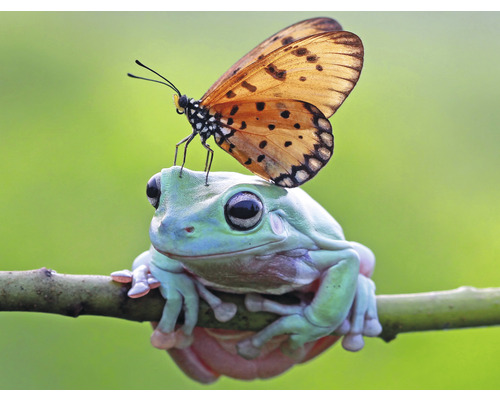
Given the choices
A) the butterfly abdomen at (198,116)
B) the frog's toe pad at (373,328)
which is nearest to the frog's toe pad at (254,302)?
the frog's toe pad at (373,328)

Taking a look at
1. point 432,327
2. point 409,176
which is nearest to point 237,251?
point 432,327

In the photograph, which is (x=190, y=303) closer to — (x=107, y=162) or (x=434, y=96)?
(x=107, y=162)

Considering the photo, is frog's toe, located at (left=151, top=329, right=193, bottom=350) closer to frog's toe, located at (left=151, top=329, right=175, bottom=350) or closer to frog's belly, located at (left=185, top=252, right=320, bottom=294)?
frog's toe, located at (left=151, top=329, right=175, bottom=350)

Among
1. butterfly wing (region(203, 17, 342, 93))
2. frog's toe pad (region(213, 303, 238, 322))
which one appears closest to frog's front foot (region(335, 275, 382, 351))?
frog's toe pad (region(213, 303, 238, 322))

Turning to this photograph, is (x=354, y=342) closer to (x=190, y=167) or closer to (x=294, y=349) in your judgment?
(x=294, y=349)

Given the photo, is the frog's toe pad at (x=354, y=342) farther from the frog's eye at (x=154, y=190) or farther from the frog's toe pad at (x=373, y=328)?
the frog's eye at (x=154, y=190)

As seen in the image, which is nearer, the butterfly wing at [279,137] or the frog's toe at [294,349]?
the butterfly wing at [279,137]
